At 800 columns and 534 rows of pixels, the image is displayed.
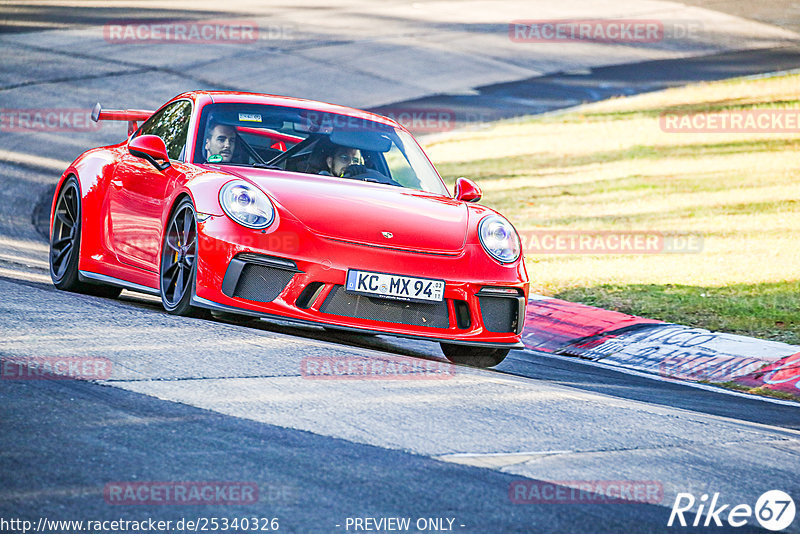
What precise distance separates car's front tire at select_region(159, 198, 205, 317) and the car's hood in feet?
1.35

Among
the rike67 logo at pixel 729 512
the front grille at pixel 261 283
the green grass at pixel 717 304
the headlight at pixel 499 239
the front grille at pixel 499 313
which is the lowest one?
the green grass at pixel 717 304

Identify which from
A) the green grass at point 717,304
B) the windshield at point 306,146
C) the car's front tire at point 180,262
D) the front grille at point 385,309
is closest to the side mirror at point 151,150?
the windshield at point 306,146

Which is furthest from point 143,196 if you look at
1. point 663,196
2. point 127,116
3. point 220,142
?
point 663,196

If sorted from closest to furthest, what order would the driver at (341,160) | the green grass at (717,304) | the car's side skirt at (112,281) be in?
the car's side skirt at (112,281) → the driver at (341,160) → the green grass at (717,304)

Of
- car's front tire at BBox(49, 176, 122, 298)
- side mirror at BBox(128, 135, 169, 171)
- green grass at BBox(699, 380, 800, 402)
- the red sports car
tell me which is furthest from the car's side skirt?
green grass at BBox(699, 380, 800, 402)

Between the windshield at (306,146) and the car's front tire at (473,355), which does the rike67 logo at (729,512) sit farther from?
the windshield at (306,146)

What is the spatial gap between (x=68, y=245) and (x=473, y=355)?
3.04 meters

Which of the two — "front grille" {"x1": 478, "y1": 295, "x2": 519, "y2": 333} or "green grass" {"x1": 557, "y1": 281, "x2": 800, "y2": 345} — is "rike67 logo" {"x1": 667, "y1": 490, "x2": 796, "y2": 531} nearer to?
"front grille" {"x1": 478, "y1": 295, "x2": 519, "y2": 333}

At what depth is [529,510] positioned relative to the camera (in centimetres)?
418

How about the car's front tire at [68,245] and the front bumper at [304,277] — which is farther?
the car's front tire at [68,245]

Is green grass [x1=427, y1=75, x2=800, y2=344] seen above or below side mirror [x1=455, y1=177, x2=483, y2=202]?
below

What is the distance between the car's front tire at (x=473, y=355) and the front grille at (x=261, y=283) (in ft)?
→ 4.16

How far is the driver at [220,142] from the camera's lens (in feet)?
24.8

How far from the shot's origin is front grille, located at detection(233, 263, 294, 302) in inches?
260
